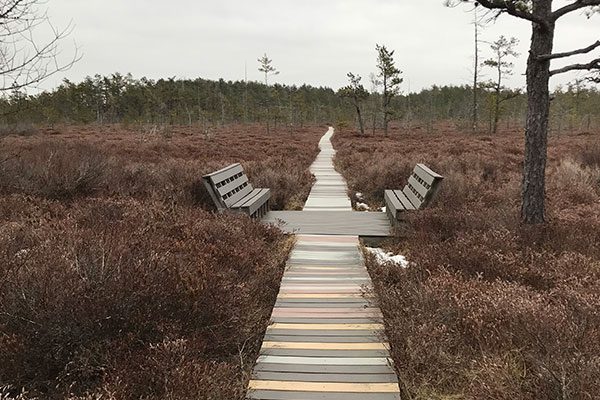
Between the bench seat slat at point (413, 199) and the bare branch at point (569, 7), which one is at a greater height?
the bare branch at point (569, 7)

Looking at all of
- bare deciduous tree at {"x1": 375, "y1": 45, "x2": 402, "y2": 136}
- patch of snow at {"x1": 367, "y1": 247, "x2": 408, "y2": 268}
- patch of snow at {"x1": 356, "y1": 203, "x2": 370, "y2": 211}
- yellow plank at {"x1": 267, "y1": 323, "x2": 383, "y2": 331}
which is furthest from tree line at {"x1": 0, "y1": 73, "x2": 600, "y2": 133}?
yellow plank at {"x1": 267, "y1": 323, "x2": 383, "y2": 331}

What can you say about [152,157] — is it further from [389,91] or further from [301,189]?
[389,91]

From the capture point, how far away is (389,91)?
40.4 metres

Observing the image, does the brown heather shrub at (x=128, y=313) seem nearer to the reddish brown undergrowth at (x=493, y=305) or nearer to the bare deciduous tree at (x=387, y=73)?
the reddish brown undergrowth at (x=493, y=305)

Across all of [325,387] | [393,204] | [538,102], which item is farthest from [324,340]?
[538,102]

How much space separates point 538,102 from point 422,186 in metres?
2.47

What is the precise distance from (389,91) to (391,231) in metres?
34.8

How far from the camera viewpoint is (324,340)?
13.5 ft

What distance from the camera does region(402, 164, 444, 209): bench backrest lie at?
7.59 m

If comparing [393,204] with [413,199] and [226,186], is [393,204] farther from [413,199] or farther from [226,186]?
[226,186]

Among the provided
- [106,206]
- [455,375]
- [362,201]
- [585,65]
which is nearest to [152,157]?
[362,201]

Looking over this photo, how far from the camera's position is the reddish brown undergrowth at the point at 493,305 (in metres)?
3.14

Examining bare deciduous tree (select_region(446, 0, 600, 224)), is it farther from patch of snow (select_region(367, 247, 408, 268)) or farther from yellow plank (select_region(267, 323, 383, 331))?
yellow plank (select_region(267, 323, 383, 331))

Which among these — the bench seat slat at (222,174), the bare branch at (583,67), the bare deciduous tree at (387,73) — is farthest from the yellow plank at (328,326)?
the bare deciduous tree at (387,73)
